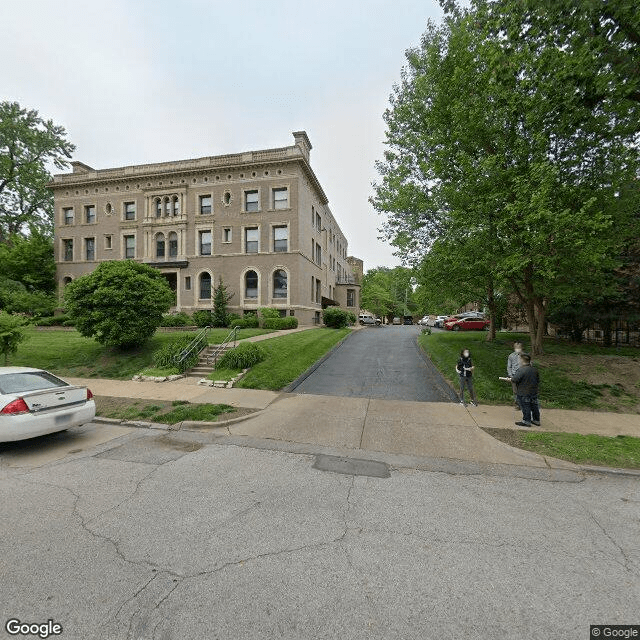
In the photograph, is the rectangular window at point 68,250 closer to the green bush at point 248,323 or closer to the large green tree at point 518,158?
the green bush at point 248,323

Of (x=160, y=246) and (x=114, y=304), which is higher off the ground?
(x=160, y=246)

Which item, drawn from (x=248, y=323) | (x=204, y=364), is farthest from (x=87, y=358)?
(x=248, y=323)

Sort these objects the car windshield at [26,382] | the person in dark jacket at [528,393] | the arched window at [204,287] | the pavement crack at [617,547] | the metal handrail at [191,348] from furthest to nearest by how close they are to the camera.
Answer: the arched window at [204,287] < the metal handrail at [191,348] < the person in dark jacket at [528,393] < the car windshield at [26,382] < the pavement crack at [617,547]

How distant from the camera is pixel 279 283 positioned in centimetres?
2636

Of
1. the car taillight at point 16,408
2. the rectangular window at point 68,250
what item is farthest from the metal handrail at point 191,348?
the rectangular window at point 68,250

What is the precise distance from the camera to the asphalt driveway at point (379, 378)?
31.4 feet

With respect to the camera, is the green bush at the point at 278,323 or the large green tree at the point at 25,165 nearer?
the green bush at the point at 278,323

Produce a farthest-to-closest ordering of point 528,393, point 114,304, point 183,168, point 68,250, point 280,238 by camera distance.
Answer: point 68,250 → point 183,168 → point 280,238 → point 114,304 → point 528,393

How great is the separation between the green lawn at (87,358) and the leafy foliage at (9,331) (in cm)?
119

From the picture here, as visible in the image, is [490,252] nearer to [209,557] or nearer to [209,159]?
[209,557]

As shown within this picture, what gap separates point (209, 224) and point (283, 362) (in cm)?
1988

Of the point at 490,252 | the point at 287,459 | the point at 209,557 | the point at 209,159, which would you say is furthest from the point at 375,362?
the point at 209,159

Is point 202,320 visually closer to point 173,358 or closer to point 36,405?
point 173,358

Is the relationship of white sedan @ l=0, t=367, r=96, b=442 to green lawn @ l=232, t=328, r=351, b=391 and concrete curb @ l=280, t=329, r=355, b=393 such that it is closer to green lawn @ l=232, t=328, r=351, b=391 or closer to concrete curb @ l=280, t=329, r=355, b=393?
green lawn @ l=232, t=328, r=351, b=391
